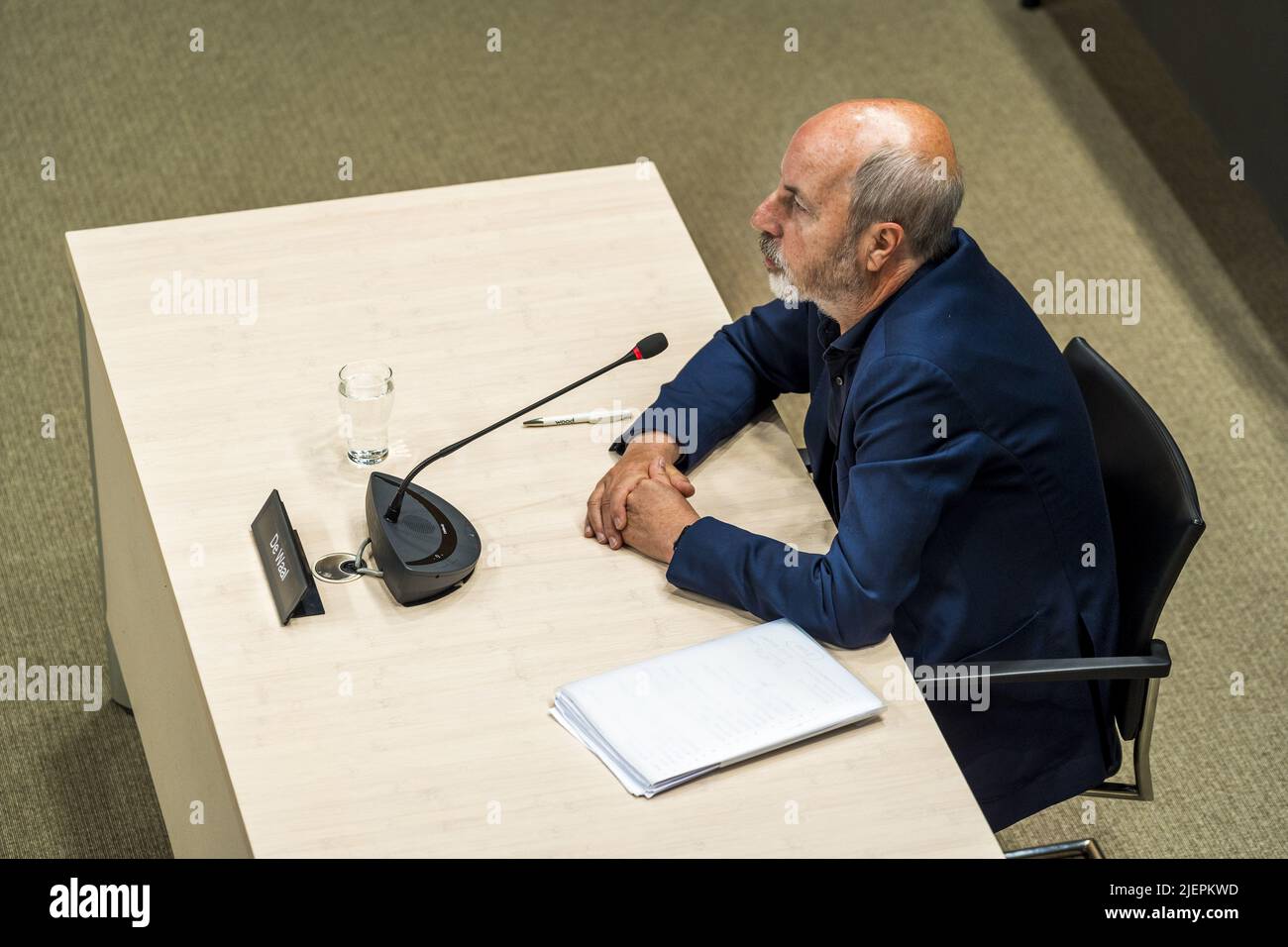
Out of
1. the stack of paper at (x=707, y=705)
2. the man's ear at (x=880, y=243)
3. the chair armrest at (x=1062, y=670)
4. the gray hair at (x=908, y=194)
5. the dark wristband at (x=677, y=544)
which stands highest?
the gray hair at (x=908, y=194)

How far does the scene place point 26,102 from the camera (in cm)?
408

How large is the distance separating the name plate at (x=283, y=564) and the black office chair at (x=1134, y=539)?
80 cm

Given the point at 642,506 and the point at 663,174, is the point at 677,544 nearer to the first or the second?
the point at 642,506

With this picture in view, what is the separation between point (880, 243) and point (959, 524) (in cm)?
36

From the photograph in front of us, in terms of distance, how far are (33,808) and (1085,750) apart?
1.67 metres

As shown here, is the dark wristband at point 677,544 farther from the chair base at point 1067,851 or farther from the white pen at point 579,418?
the chair base at point 1067,851

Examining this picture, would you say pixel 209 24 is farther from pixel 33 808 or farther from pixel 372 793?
pixel 372 793

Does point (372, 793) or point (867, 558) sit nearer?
point (372, 793)

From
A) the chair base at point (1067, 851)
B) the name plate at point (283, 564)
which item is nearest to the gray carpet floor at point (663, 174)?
the chair base at point (1067, 851)

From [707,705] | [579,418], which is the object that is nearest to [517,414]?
[579,418]

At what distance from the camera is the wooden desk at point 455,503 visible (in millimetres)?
1694

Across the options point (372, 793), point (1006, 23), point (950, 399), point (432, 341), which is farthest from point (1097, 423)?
point (1006, 23)

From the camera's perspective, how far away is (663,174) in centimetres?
396
